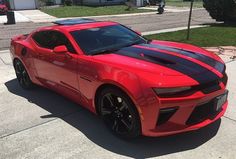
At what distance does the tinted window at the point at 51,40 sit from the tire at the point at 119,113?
1060 millimetres

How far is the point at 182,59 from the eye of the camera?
13.7ft

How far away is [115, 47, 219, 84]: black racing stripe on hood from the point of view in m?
3.76

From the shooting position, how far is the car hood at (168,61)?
380 cm

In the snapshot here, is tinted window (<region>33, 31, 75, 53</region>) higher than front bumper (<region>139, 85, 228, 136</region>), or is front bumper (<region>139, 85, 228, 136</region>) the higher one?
tinted window (<region>33, 31, 75, 53</region>)

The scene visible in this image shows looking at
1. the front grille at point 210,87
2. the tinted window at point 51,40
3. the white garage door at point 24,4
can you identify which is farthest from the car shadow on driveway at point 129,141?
the white garage door at point 24,4

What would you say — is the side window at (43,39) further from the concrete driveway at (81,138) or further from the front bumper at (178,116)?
the front bumper at (178,116)

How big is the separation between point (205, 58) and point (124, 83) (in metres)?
1.38

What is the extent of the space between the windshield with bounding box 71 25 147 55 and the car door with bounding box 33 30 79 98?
20 centimetres

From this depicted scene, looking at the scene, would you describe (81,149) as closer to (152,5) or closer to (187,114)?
(187,114)

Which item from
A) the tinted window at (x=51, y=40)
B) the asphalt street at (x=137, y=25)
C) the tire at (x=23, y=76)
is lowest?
the asphalt street at (x=137, y=25)

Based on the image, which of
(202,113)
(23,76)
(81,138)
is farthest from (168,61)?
(23,76)

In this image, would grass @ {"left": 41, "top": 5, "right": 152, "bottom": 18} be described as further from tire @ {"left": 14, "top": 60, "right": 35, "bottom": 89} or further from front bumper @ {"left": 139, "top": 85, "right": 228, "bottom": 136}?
front bumper @ {"left": 139, "top": 85, "right": 228, "bottom": 136}

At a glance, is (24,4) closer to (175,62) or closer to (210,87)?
(175,62)

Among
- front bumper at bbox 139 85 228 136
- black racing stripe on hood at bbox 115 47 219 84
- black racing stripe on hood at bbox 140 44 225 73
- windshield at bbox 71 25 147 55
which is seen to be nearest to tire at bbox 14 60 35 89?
windshield at bbox 71 25 147 55
